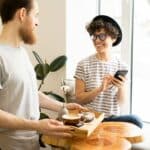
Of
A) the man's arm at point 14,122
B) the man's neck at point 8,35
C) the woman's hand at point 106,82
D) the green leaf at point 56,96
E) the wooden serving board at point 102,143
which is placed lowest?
the wooden serving board at point 102,143

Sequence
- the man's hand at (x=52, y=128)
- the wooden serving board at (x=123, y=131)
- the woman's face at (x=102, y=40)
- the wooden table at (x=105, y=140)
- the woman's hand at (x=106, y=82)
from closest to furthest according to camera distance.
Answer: the man's hand at (x=52, y=128)
the wooden table at (x=105, y=140)
the wooden serving board at (x=123, y=131)
the woman's hand at (x=106, y=82)
the woman's face at (x=102, y=40)

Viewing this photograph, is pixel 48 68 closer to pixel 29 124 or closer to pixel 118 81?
pixel 118 81

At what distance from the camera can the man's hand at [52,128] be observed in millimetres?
1467

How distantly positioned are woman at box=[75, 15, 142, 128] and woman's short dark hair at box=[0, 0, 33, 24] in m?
0.81

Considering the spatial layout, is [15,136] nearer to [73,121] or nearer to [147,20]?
[73,121]

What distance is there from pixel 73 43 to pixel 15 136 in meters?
1.45

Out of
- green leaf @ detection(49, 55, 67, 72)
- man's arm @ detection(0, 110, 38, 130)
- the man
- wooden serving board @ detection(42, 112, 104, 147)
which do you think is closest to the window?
green leaf @ detection(49, 55, 67, 72)

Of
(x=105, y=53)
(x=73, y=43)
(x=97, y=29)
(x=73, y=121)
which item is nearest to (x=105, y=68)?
(x=105, y=53)

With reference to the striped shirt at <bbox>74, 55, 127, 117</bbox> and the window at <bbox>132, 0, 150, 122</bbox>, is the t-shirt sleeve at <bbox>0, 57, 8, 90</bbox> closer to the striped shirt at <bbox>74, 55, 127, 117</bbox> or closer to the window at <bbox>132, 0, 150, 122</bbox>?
the striped shirt at <bbox>74, 55, 127, 117</bbox>

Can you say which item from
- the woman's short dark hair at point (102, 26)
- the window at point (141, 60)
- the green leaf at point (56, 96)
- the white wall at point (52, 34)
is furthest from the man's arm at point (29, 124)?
the window at point (141, 60)

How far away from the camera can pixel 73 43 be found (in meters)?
2.94

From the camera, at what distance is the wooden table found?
1.58m

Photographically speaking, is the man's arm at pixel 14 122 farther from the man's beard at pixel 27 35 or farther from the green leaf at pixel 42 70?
the green leaf at pixel 42 70

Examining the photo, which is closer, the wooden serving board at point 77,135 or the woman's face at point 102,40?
the wooden serving board at point 77,135
